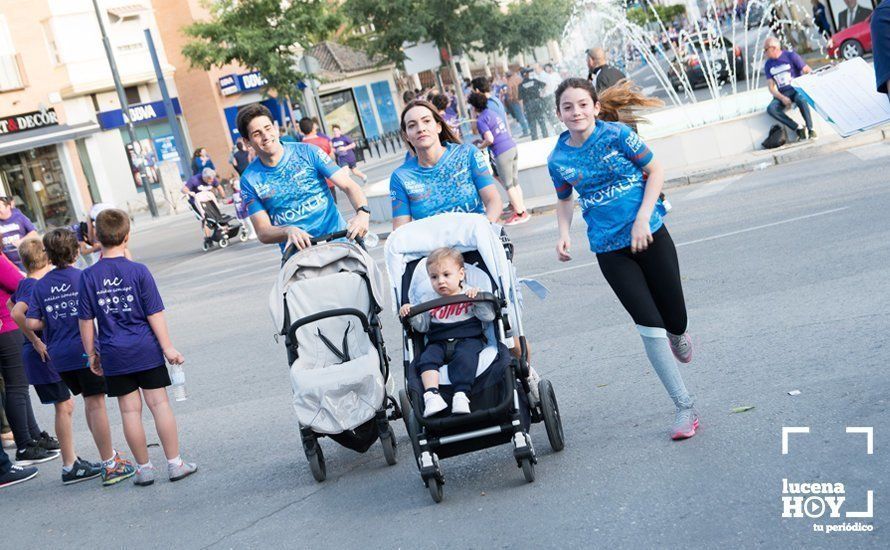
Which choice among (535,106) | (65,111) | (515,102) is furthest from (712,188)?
(65,111)

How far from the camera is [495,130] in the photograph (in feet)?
55.9

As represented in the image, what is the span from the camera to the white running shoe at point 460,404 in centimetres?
544

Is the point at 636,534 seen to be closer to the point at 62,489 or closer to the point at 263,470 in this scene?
the point at 263,470

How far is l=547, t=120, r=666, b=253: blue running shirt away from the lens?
5.77 m

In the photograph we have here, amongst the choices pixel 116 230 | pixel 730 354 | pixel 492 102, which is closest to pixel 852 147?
pixel 492 102

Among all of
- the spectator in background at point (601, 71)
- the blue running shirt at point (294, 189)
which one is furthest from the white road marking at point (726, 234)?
the blue running shirt at point (294, 189)

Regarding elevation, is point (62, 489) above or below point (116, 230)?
below

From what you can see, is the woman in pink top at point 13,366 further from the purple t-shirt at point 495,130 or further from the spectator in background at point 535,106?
the spectator in background at point 535,106

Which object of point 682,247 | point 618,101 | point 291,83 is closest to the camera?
point 618,101

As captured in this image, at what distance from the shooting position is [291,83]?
4584cm

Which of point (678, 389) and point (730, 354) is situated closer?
point (678, 389)

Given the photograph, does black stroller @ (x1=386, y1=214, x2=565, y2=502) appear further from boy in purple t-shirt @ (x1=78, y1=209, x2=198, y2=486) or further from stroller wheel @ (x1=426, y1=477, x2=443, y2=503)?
boy in purple t-shirt @ (x1=78, y1=209, x2=198, y2=486)

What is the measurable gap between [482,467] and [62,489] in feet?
10.5

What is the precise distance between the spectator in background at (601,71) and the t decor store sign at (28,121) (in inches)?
1362
